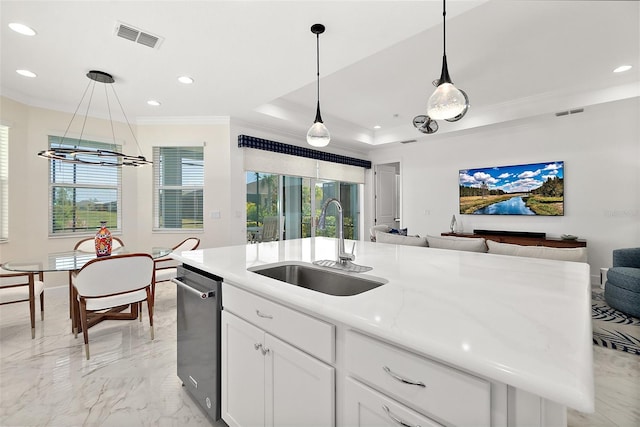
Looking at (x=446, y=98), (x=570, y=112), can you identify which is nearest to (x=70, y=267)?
(x=446, y=98)

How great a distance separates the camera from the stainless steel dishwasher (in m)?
1.50

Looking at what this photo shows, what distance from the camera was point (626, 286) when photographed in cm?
288

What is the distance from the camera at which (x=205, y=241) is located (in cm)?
451

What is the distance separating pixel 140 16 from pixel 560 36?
3566 millimetres

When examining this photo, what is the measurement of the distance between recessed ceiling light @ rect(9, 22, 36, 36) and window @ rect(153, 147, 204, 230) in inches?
90.1

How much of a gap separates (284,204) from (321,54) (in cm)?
307

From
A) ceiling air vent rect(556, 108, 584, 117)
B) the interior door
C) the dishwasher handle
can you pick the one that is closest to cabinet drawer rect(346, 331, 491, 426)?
the dishwasher handle

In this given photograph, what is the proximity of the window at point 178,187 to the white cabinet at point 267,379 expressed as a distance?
3554 mm

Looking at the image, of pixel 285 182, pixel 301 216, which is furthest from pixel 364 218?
pixel 285 182

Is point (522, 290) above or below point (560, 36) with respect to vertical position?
below

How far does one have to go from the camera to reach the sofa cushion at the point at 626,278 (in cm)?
280

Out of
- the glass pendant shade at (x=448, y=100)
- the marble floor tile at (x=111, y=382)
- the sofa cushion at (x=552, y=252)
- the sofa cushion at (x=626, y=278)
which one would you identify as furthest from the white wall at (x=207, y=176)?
the sofa cushion at (x=626, y=278)

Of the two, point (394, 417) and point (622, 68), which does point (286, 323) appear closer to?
point (394, 417)

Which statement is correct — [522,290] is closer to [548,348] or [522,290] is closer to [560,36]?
[548,348]
